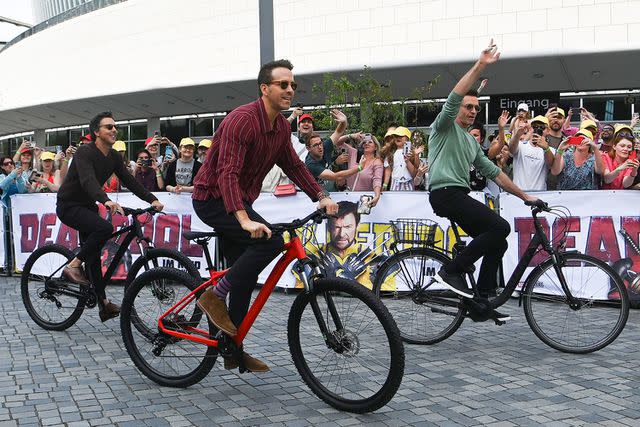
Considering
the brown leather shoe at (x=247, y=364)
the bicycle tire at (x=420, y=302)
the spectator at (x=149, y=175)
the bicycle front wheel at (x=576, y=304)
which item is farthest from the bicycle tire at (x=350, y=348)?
the spectator at (x=149, y=175)

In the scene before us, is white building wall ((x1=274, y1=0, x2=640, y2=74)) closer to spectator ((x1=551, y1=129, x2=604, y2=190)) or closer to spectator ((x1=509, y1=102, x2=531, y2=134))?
spectator ((x1=509, y1=102, x2=531, y2=134))

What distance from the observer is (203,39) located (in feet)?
92.8

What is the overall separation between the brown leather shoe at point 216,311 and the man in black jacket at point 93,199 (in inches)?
82.5

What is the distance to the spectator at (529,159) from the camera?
8312mm

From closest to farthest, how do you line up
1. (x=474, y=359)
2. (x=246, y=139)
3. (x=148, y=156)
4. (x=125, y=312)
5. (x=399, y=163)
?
(x=246, y=139)
(x=125, y=312)
(x=474, y=359)
(x=399, y=163)
(x=148, y=156)

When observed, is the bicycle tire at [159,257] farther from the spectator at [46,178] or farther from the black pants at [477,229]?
the spectator at [46,178]

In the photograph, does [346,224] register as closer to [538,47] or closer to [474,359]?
[474,359]

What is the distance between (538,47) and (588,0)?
1882mm

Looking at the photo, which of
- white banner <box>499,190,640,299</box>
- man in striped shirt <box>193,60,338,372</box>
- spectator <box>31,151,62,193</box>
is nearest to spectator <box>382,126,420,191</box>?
white banner <box>499,190,640,299</box>

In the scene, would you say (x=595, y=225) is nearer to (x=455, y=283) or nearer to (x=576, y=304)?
(x=576, y=304)

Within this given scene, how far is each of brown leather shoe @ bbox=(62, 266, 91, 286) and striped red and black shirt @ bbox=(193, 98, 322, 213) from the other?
2.42m

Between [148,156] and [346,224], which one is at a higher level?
[148,156]

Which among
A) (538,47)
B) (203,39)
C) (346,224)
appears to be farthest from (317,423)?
(203,39)

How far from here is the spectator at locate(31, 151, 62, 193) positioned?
10.7m
